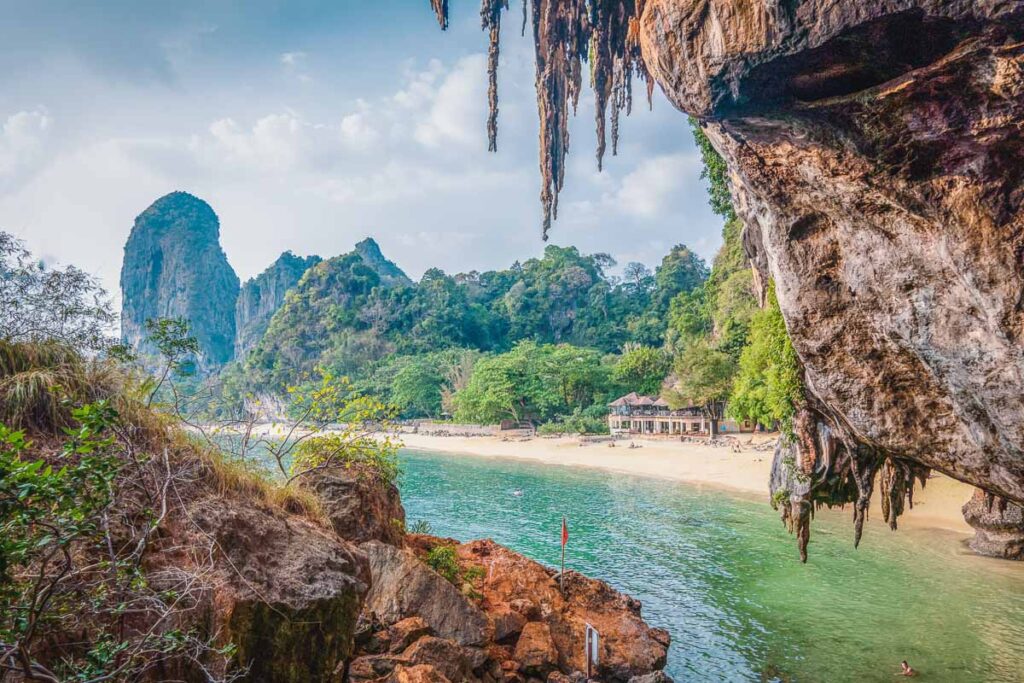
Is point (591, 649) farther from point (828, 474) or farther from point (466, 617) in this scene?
point (828, 474)

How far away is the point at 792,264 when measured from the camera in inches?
285

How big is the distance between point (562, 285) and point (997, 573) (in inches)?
2729

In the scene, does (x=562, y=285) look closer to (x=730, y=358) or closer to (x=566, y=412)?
(x=566, y=412)

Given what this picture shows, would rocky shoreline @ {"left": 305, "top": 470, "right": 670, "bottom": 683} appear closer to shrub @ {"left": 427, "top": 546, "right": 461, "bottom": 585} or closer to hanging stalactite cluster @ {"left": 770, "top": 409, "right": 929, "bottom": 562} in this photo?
shrub @ {"left": 427, "top": 546, "right": 461, "bottom": 585}

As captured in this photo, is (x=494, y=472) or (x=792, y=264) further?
(x=494, y=472)

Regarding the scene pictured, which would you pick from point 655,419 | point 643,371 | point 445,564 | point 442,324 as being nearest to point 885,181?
point 445,564

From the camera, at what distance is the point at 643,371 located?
1956 inches

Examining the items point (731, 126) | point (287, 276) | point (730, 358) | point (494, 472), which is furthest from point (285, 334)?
point (731, 126)

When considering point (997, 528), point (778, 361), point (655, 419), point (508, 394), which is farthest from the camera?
point (508, 394)

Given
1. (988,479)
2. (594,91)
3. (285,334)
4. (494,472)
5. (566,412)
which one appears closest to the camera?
(988,479)

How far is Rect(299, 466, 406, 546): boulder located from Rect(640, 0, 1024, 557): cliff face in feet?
20.8

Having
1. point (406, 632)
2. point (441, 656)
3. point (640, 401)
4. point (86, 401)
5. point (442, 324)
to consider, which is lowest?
point (441, 656)

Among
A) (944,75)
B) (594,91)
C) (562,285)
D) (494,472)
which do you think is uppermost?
(562,285)

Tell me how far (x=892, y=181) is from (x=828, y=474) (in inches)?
279
